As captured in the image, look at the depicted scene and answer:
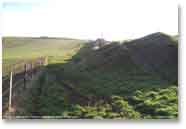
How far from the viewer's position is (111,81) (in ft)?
7.55

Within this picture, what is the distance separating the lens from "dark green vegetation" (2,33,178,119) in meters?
2.29

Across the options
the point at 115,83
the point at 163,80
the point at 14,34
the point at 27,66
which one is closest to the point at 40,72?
the point at 27,66

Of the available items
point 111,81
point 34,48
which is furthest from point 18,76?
point 111,81

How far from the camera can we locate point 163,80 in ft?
7.63

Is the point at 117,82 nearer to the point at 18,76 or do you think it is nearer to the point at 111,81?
the point at 111,81

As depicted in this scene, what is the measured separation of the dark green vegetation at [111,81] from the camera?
7.52 ft

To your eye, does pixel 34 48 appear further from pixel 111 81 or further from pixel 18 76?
pixel 111 81

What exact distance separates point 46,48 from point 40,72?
0.15m

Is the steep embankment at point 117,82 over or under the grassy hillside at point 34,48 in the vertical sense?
under

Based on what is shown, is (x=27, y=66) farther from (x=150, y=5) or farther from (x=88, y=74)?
(x=150, y=5)

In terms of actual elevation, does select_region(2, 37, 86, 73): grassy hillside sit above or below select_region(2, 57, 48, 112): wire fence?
above

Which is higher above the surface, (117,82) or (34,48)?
(34,48)

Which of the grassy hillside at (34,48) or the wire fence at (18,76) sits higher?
the grassy hillside at (34,48)

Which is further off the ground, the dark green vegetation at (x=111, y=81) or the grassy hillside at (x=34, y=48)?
the grassy hillside at (x=34, y=48)
